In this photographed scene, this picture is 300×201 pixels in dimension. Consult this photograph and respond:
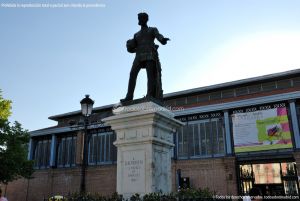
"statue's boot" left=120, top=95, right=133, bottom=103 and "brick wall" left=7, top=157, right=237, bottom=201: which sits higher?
"statue's boot" left=120, top=95, right=133, bottom=103

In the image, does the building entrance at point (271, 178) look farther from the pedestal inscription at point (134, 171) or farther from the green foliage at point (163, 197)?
the green foliage at point (163, 197)

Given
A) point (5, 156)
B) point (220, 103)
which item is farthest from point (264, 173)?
point (5, 156)

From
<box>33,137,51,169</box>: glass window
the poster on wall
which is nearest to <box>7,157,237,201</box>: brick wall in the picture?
<box>33,137,51,169</box>: glass window

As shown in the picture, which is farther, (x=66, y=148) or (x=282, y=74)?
(x=66, y=148)

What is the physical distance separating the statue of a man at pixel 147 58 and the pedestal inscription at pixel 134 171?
4.95 feet

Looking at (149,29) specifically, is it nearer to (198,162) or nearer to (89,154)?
(198,162)

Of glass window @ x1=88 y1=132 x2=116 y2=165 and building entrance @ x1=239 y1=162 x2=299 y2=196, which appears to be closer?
building entrance @ x1=239 y1=162 x2=299 y2=196

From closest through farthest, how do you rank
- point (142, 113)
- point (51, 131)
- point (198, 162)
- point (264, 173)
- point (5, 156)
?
point (142, 113) → point (5, 156) → point (264, 173) → point (198, 162) → point (51, 131)

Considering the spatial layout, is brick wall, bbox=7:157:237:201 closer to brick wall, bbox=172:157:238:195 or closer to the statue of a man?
brick wall, bbox=172:157:238:195

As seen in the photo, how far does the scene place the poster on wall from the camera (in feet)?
89.7

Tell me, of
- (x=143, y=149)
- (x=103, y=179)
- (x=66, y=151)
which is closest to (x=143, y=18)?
(x=143, y=149)

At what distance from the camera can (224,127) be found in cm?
2950

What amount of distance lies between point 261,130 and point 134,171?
78.8 ft

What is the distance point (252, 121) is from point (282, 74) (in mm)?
5690
